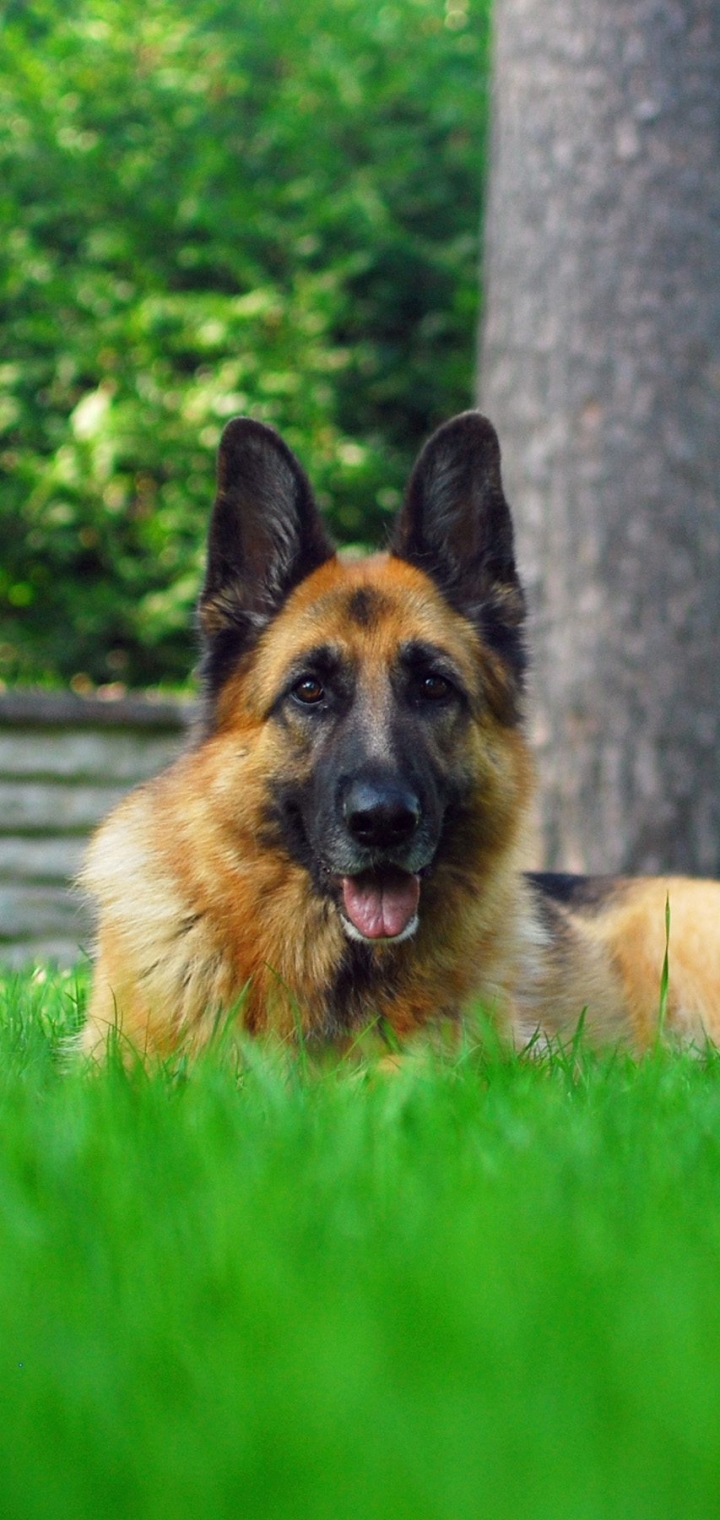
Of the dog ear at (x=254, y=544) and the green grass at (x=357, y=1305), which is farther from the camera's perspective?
the dog ear at (x=254, y=544)

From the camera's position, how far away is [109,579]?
8648mm

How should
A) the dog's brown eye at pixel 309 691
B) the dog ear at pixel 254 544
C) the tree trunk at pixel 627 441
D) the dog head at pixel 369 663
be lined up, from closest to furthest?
the dog head at pixel 369 663
the dog's brown eye at pixel 309 691
the dog ear at pixel 254 544
the tree trunk at pixel 627 441

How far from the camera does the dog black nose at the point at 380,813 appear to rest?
11.6 ft

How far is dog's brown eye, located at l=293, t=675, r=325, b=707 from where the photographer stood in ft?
12.8

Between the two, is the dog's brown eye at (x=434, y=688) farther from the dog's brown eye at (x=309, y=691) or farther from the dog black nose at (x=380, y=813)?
the dog black nose at (x=380, y=813)

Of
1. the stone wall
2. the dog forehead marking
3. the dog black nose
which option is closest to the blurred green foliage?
the stone wall

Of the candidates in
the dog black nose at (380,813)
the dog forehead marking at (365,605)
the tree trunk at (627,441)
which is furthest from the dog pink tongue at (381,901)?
the tree trunk at (627,441)

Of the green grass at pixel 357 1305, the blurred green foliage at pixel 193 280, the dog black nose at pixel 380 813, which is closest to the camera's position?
the green grass at pixel 357 1305

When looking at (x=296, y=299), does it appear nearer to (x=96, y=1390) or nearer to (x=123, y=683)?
(x=123, y=683)

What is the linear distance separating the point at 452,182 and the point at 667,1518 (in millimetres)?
8890

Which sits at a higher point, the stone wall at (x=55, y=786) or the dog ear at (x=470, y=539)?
the dog ear at (x=470, y=539)

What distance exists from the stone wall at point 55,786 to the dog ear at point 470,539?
3.41 metres

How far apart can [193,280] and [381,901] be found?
20.2 ft

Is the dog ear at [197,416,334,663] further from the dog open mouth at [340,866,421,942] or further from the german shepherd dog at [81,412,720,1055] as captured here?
the dog open mouth at [340,866,421,942]
